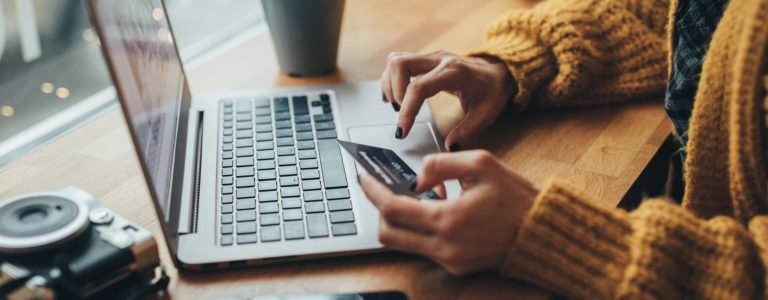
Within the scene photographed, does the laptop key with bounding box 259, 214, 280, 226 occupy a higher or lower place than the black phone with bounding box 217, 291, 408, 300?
higher

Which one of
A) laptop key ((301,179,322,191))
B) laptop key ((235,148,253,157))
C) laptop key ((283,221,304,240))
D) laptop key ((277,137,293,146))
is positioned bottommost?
laptop key ((277,137,293,146))

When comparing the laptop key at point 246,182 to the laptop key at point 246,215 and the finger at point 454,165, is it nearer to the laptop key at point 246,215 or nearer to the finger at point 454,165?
the laptop key at point 246,215

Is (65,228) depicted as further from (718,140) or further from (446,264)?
(718,140)

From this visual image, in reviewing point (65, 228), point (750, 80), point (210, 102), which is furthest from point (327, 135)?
point (750, 80)

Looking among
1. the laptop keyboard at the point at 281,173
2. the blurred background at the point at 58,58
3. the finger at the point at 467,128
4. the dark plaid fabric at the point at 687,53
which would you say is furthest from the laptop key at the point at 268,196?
the dark plaid fabric at the point at 687,53

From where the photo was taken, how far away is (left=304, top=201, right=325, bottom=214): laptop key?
636 millimetres

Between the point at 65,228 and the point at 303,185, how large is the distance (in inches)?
9.0

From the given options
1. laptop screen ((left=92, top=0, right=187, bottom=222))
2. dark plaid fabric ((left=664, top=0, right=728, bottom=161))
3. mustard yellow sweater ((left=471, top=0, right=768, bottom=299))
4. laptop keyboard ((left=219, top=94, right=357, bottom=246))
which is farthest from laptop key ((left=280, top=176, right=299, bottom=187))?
dark plaid fabric ((left=664, top=0, right=728, bottom=161))

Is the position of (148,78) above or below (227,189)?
above

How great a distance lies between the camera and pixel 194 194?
2.17 feet

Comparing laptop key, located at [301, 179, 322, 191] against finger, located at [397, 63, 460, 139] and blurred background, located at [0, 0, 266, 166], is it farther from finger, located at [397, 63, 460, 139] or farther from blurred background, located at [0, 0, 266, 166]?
blurred background, located at [0, 0, 266, 166]

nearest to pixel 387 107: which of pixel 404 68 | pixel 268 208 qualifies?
pixel 404 68

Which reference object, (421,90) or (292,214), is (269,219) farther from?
(421,90)

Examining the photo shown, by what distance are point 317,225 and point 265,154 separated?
0.52 ft
